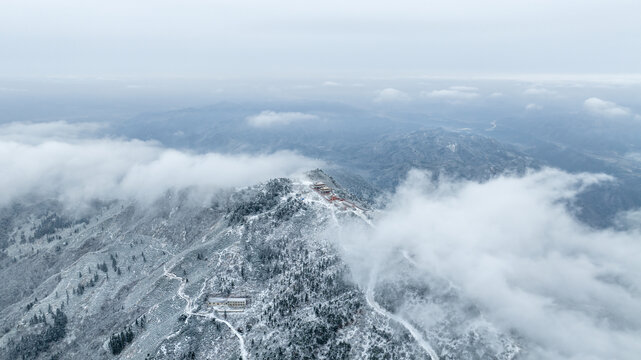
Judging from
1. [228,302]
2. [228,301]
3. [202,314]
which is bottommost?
[202,314]

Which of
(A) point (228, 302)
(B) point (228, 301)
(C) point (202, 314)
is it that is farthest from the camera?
(B) point (228, 301)

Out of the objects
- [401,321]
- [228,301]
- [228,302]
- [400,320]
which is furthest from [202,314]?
[401,321]

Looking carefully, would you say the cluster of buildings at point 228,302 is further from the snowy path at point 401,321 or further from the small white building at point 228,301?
the snowy path at point 401,321

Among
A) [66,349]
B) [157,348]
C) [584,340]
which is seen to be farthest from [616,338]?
[66,349]

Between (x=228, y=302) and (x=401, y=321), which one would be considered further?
(x=228, y=302)

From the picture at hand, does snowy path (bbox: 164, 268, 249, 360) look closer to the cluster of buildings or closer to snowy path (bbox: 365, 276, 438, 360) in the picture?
the cluster of buildings

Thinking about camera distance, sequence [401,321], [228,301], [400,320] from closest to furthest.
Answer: [401,321] → [400,320] → [228,301]

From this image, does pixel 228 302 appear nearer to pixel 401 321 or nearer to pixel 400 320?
pixel 400 320

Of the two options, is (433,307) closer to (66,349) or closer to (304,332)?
(304,332)

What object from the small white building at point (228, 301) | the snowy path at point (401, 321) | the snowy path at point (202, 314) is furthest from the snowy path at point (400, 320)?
the small white building at point (228, 301)

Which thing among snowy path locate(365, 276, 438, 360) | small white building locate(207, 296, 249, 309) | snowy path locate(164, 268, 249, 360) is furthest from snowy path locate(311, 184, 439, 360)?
small white building locate(207, 296, 249, 309)
